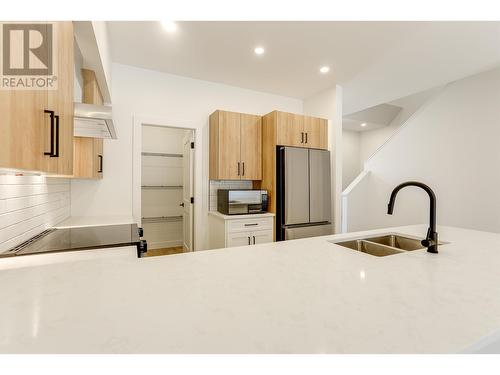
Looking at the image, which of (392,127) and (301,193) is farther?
(392,127)

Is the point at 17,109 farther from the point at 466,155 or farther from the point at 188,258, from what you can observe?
the point at 466,155

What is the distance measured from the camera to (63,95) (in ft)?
3.66

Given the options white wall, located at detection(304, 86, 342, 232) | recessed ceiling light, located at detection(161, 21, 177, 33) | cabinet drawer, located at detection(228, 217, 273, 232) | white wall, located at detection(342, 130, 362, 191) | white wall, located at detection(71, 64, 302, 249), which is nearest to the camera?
recessed ceiling light, located at detection(161, 21, 177, 33)

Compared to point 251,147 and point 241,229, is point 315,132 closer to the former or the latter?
point 251,147

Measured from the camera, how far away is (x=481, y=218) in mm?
3408

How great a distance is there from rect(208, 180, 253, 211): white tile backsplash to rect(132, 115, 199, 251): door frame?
16 centimetres

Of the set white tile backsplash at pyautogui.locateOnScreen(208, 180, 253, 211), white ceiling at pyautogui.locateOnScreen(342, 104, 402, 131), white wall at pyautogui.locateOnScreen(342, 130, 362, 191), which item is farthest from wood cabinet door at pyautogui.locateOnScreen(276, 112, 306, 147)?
white wall at pyautogui.locateOnScreen(342, 130, 362, 191)

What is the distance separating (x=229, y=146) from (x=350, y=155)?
5896mm

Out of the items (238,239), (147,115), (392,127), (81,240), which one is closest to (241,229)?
(238,239)

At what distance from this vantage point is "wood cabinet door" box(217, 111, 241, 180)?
3.28 m

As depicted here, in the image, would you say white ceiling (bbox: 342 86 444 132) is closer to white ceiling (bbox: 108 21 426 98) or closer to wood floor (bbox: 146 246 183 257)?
white ceiling (bbox: 108 21 426 98)

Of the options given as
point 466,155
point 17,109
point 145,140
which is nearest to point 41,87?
point 17,109

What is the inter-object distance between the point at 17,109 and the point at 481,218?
4.75m

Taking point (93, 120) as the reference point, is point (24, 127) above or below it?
below
